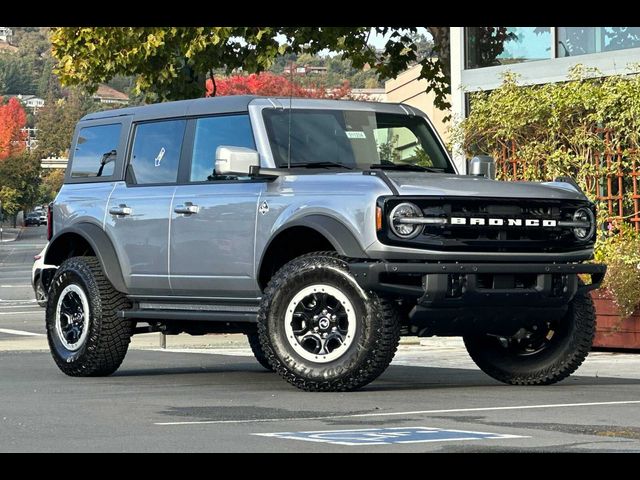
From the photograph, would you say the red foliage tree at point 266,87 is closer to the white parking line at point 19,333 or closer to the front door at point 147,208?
the white parking line at point 19,333

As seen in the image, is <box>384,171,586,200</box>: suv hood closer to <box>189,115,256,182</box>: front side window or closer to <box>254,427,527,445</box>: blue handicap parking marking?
<box>189,115,256,182</box>: front side window

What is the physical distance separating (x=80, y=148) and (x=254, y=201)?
2995mm

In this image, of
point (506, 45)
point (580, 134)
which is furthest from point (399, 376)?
point (506, 45)

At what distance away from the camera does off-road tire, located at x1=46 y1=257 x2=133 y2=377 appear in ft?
45.8

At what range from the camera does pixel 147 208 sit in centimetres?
1385

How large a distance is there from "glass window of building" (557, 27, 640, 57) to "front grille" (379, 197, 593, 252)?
28.2 feet

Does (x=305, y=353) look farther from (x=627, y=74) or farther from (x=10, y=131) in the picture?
(x=10, y=131)

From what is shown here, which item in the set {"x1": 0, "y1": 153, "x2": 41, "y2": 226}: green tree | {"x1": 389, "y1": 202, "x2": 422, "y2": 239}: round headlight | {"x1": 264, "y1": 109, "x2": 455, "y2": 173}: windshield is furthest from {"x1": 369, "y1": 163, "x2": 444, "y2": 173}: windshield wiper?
{"x1": 0, "y1": 153, "x2": 41, "y2": 226}: green tree

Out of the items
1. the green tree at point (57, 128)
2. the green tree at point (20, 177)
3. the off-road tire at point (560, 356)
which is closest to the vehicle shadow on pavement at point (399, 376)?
the off-road tire at point (560, 356)

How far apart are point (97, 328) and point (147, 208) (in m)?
1.07

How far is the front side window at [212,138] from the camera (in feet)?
43.7

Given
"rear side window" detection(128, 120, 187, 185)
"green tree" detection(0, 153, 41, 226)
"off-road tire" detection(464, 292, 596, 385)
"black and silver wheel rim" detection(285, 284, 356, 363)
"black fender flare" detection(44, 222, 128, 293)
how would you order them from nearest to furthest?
"black and silver wheel rim" detection(285, 284, 356, 363), "off-road tire" detection(464, 292, 596, 385), "rear side window" detection(128, 120, 187, 185), "black fender flare" detection(44, 222, 128, 293), "green tree" detection(0, 153, 41, 226)

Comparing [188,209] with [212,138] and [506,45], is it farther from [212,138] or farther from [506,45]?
[506,45]

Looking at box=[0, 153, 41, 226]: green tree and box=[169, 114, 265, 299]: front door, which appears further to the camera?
box=[0, 153, 41, 226]: green tree
